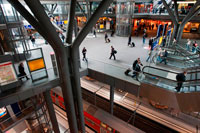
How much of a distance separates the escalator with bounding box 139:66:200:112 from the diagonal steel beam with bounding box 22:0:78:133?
4.90 m

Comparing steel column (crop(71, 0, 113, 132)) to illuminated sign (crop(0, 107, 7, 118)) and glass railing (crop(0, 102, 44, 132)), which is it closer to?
glass railing (crop(0, 102, 44, 132))

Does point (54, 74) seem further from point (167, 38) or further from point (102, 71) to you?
→ point (167, 38)

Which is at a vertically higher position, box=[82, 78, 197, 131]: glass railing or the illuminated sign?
the illuminated sign

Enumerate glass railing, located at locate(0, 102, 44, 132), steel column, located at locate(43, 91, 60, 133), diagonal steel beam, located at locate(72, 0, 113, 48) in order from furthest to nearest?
steel column, located at locate(43, 91, 60, 133), glass railing, located at locate(0, 102, 44, 132), diagonal steel beam, located at locate(72, 0, 113, 48)

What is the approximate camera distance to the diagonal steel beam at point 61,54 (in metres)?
5.07

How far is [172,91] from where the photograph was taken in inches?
305

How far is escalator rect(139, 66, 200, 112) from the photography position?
7.38 meters

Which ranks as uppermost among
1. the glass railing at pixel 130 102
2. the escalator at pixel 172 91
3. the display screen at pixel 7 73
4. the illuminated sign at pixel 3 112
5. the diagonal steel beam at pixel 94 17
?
the diagonal steel beam at pixel 94 17

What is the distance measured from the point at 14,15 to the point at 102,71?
1078 cm

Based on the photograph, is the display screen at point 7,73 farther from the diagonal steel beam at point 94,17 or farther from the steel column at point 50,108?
the diagonal steel beam at point 94,17

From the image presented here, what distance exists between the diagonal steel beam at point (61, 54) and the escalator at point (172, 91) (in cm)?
490

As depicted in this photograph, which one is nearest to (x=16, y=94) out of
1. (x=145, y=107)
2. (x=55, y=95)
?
(x=55, y=95)

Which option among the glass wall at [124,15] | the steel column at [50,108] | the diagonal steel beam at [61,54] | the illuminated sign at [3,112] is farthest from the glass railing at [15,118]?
the glass wall at [124,15]

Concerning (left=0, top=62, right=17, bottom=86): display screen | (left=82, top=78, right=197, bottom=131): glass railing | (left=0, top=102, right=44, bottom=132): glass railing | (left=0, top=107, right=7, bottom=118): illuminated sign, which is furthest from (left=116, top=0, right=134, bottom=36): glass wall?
(left=0, top=107, right=7, bottom=118): illuminated sign
